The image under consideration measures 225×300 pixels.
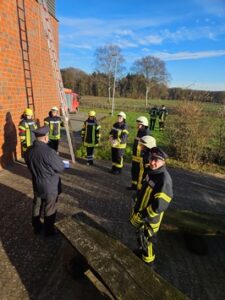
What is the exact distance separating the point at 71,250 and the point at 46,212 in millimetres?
759

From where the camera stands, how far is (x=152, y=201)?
3244 millimetres

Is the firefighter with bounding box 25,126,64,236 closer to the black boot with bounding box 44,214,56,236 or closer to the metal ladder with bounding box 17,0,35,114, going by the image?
the black boot with bounding box 44,214,56,236

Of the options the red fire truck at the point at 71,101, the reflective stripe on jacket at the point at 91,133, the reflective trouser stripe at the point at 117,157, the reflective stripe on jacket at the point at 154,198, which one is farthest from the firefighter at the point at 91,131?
the red fire truck at the point at 71,101

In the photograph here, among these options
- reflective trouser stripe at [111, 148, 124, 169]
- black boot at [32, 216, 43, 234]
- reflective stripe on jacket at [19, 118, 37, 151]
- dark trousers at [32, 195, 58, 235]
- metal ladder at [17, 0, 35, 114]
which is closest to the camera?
dark trousers at [32, 195, 58, 235]

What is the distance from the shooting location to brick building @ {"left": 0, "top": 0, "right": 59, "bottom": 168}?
7219mm

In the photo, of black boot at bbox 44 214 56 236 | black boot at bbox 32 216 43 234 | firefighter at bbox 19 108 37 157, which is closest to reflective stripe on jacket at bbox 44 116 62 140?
firefighter at bbox 19 108 37 157

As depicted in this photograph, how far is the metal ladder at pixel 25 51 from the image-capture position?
27.0 feet

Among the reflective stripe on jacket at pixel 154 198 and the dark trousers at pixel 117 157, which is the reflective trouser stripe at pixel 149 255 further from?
the dark trousers at pixel 117 157

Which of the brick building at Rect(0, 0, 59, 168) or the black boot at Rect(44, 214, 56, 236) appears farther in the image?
the brick building at Rect(0, 0, 59, 168)

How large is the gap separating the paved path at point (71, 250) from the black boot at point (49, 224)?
0.14 meters

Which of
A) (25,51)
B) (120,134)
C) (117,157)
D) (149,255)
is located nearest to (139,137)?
(120,134)

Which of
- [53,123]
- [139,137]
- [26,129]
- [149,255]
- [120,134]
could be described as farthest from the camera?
[53,123]

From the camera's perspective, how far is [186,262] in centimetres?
393

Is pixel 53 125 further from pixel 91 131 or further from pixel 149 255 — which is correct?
pixel 149 255
